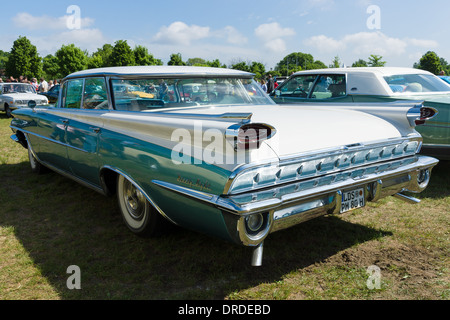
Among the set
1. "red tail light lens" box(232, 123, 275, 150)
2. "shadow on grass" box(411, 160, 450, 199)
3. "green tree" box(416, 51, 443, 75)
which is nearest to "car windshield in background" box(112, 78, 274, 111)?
"red tail light lens" box(232, 123, 275, 150)

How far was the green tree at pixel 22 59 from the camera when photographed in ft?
146

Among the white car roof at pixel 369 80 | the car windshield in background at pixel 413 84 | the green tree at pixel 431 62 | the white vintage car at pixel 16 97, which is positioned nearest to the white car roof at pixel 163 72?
the white car roof at pixel 369 80

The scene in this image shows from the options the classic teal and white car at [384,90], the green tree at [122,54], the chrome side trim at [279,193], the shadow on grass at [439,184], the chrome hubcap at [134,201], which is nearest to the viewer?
the chrome side trim at [279,193]

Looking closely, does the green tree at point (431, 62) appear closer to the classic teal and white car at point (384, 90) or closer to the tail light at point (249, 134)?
the classic teal and white car at point (384, 90)

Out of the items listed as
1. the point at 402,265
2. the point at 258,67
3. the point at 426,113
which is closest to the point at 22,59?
the point at 258,67

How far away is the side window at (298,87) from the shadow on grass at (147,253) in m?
3.41

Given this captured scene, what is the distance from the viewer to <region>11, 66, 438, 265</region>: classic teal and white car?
2.29m

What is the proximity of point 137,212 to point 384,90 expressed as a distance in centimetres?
422

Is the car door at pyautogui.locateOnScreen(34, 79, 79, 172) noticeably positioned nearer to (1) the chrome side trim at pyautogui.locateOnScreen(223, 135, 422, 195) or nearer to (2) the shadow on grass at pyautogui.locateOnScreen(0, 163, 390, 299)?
(2) the shadow on grass at pyautogui.locateOnScreen(0, 163, 390, 299)

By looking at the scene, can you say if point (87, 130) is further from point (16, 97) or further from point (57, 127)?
point (16, 97)

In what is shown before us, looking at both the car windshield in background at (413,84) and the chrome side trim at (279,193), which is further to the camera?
the car windshield in background at (413,84)

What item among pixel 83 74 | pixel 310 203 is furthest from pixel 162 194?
pixel 83 74

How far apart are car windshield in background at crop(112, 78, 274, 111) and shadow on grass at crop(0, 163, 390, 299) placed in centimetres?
119
